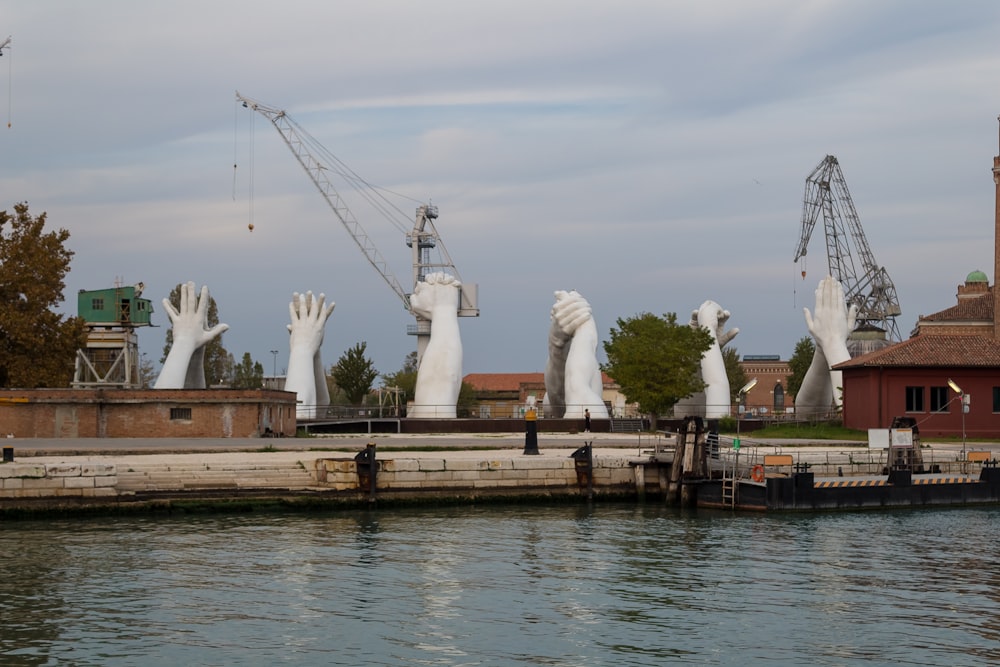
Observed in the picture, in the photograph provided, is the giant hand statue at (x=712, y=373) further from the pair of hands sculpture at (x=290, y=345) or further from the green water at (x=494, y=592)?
the green water at (x=494, y=592)

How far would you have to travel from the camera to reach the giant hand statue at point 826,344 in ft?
242

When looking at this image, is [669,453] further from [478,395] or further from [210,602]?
[478,395]

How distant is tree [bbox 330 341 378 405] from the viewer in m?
95.9

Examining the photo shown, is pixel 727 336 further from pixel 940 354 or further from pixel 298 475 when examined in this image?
pixel 298 475

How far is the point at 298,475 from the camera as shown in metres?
37.0

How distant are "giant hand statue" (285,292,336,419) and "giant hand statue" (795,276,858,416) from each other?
27585 millimetres

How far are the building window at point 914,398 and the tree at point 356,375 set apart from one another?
47.5 metres

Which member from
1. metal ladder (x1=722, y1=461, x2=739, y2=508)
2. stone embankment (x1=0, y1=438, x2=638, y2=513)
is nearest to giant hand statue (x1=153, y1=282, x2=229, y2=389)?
stone embankment (x1=0, y1=438, x2=638, y2=513)

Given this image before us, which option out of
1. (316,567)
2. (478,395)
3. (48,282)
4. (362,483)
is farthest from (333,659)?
(478,395)

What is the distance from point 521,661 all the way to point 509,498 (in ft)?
61.1

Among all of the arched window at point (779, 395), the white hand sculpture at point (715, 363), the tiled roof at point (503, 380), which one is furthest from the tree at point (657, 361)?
the arched window at point (779, 395)

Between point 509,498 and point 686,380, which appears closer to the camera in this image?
point 509,498

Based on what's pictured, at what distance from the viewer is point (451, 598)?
23.4 meters

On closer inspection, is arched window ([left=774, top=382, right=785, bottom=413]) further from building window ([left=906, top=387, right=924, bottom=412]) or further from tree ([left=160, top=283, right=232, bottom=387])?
building window ([left=906, top=387, right=924, bottom=412])
